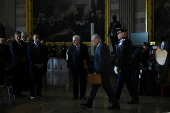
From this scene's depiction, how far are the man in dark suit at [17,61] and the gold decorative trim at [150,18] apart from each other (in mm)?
10436

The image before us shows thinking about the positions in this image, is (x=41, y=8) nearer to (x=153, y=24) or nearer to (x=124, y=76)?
(x=153, y=24)

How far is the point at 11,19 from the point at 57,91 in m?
11.9

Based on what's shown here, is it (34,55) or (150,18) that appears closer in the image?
(34,55)

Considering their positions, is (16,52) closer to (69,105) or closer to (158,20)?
(69,105)

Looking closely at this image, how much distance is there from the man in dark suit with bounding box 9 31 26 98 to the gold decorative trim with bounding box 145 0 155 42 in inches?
411

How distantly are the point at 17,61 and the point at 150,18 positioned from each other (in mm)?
10944

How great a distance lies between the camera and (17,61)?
808 cm

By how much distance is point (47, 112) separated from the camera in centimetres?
619

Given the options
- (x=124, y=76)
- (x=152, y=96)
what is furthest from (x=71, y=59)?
(x=152, y=96)

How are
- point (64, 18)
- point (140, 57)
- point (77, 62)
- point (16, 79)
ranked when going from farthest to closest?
1. point (64, 18)
2. point (140, 57)
3. point (16, 79)
4. point (77, 62)

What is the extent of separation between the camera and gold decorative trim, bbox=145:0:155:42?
16656 millimetres

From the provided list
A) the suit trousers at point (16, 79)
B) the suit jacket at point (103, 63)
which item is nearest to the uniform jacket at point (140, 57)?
the suit jacket at point (103, 63)

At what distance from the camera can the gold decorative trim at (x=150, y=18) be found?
54.6 ft

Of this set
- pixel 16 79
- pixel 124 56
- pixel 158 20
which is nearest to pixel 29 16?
pixel 158 20
